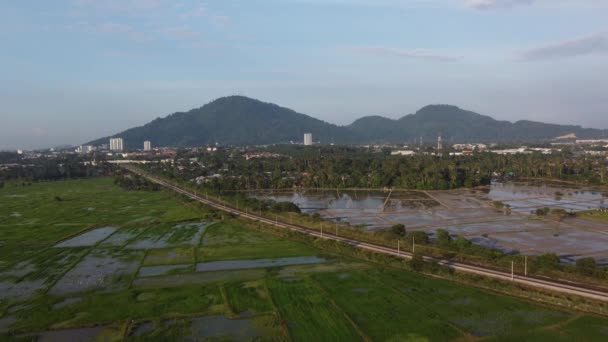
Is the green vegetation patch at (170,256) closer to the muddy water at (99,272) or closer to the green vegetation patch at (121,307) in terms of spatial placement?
the muddy water at (99,272)

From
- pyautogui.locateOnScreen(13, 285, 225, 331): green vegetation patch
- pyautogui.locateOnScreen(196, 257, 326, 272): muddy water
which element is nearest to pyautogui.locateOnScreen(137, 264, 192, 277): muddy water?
pyautogui.locateOnScreen(196, 257, 326, 272): muddy water

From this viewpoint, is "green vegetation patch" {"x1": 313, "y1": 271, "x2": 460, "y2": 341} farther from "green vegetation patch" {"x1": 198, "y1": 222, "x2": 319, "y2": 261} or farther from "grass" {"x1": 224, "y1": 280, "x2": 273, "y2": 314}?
"green vegetation patch" {"x1": 198, "y1": 222, "x2": 319, "y2": 261}

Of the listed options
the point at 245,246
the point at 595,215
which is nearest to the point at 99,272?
the point at 245,246

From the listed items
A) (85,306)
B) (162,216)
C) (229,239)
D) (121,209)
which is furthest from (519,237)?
(121,209)

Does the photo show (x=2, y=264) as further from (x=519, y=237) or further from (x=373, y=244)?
(x=519, y=237)

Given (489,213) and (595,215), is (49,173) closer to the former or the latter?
(489,213)

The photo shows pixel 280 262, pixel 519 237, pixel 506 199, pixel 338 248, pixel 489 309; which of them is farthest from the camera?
pixel 506 199
